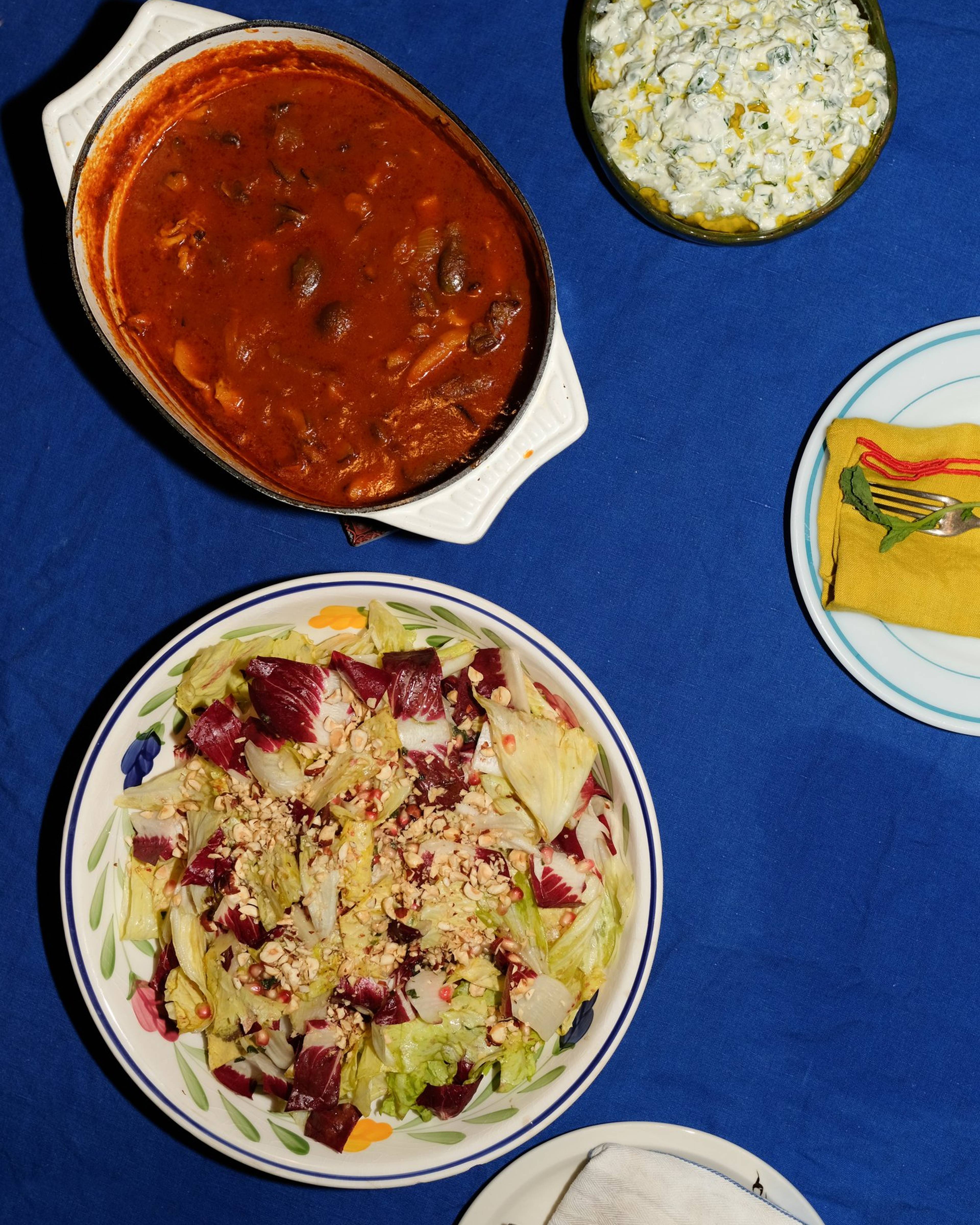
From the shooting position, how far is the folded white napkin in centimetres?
215

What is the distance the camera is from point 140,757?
77.1 inches

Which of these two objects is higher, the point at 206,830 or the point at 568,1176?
the point at 206,830

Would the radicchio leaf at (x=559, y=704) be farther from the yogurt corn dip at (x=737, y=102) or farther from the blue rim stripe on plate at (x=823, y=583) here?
the yogurt corn dip at (x=737, y=102)

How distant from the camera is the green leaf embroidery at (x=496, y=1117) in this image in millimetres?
1863

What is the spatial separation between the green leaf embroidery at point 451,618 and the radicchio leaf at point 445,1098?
877 mm

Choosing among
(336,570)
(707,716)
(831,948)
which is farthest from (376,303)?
(831,948)

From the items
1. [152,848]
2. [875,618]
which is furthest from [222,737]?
[875,618]

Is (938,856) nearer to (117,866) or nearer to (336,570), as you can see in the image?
(336,570)

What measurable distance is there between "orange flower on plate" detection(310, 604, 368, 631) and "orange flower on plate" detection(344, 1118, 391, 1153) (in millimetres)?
963

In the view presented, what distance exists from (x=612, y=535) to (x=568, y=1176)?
1.47 m

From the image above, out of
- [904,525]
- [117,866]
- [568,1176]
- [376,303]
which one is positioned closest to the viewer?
[376,303]

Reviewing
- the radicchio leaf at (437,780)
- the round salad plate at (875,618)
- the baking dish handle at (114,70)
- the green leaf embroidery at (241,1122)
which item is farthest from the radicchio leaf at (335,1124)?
the baking dish handle at (114,70)

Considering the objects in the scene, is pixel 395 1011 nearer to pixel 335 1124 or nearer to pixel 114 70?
pixel 335 1124

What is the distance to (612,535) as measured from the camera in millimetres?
2242
